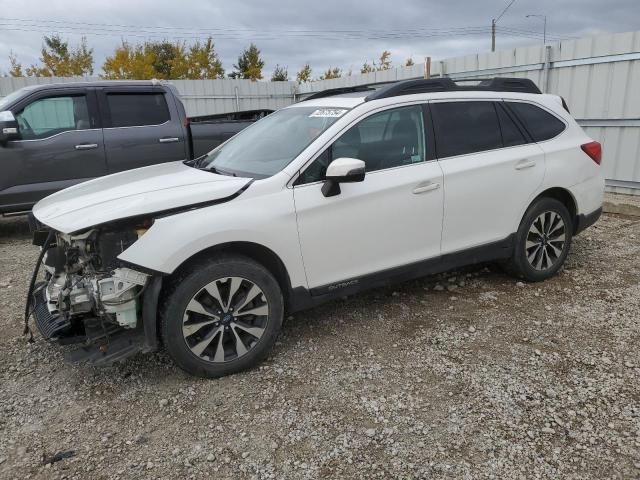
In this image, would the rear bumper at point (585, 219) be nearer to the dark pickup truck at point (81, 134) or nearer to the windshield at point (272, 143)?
the windshield at point (272, 143)

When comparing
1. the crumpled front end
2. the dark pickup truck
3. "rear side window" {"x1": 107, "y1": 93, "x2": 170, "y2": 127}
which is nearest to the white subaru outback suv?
the crumpled front end

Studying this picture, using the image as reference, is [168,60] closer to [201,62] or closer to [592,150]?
[201,62]

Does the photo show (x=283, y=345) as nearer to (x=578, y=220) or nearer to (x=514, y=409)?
(x=514, y=409)

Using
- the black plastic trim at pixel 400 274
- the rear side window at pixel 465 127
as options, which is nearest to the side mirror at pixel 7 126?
the black plastic trim at pixel 400 274

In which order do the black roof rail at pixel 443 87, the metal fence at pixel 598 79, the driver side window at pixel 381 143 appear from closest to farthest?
the driver side window at pixel 381 143 < the black roof rail at pixel 443 87 < the metal fence at pixel 598 79

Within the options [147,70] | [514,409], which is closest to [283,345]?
[514,409]

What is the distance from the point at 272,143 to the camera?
3732 millimetres

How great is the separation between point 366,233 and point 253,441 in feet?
5.04

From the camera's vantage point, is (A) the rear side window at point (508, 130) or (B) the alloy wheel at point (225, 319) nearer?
(B) the alloy wheel at point (225, 319)

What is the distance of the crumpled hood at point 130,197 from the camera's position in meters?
2.81

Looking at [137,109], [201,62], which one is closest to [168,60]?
[201,62]

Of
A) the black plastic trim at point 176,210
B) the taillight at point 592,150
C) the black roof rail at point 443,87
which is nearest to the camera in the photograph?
the black plastic trim at point 176,210

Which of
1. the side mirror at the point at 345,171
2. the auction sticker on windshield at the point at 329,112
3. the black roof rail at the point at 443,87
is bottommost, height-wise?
the side mirror at the point at 345,171

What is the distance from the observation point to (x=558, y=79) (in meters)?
8.02
